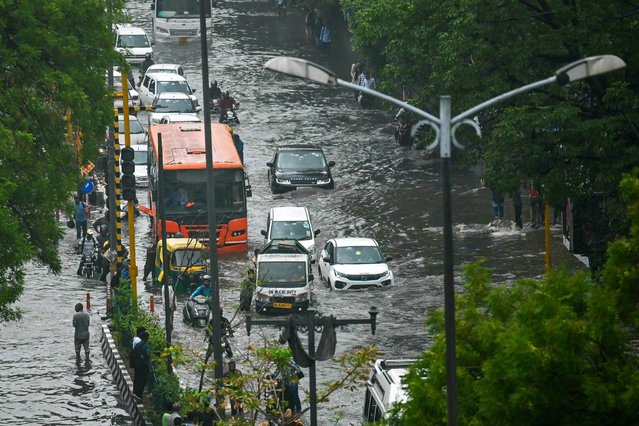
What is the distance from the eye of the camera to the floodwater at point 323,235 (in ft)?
114

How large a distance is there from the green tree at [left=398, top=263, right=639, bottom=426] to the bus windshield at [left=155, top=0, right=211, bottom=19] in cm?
5622

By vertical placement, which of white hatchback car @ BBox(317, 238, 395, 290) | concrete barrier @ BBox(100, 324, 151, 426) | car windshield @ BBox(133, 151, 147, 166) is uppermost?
car windshield @ BBox(133, 151, 147, 166)

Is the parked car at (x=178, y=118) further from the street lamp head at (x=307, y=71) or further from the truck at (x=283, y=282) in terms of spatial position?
the street lamp head at (x=307, y=71)

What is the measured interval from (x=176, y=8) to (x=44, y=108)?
43352 millimetres

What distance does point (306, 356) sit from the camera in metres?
23.6

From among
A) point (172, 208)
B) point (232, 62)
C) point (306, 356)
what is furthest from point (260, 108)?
point (306, 356)

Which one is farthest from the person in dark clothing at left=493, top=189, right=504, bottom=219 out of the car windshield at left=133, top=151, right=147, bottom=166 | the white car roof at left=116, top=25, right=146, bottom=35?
the white car roof at left=116, top=25, right=146, bottom=35

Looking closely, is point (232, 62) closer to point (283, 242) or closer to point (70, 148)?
point (283, 242)

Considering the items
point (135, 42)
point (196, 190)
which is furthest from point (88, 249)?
point (135, 42)

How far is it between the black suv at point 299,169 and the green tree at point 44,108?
19261mm

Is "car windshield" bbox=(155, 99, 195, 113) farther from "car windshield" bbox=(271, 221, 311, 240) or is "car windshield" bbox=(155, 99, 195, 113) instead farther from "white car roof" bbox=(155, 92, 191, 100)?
"car windshield" bbox=(271, 221, 311, 240)

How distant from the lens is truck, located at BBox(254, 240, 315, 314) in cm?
4050

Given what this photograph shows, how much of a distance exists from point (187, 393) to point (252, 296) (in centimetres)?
1161

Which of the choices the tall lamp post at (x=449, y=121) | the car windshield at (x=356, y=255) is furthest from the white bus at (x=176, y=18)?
the tall lamp post at (x=449, y=121)
